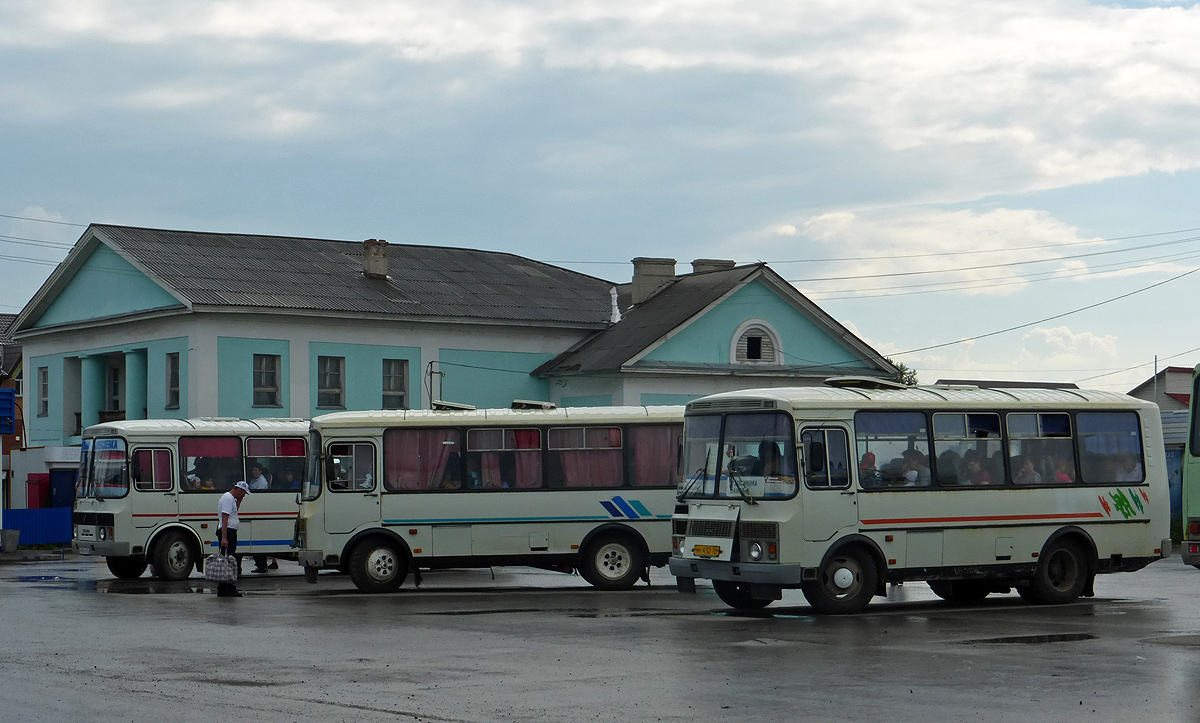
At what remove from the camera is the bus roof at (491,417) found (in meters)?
22.9

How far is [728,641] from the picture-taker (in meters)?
14.6

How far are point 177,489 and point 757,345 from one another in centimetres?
2299

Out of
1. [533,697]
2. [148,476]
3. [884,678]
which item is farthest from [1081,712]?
[148,476]

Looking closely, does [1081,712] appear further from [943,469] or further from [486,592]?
[486,592]

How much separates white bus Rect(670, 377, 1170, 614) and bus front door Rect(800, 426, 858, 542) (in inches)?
0.6

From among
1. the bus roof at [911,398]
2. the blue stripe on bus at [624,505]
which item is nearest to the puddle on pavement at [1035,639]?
the bus roof at [911,398]

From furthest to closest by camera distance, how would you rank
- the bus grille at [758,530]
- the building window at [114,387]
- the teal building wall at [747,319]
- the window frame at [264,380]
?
the building window at [114,387] → the teal building wall at [747,319] → the window frame at [264,380] → the bus grille at [758,530]

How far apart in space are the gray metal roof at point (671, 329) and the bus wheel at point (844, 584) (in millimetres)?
23779

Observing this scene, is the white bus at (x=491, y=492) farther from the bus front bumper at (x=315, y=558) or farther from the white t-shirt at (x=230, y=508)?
the white t-shirt at (x=230, y=508)

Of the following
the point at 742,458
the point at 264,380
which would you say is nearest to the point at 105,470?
the point at 742,458

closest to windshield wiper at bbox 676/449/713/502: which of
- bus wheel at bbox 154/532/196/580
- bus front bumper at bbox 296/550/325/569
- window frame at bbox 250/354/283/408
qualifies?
bus front bumper at bbox 296/550/325/569

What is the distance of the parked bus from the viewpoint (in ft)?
54.4

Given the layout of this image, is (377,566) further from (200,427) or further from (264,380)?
(264,380)

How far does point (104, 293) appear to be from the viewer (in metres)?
44.4
